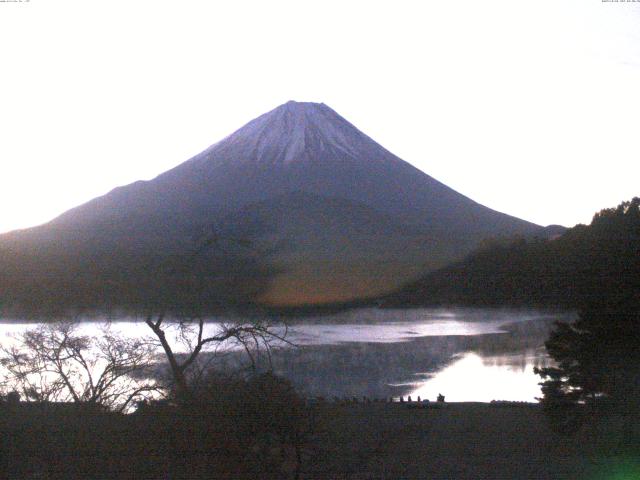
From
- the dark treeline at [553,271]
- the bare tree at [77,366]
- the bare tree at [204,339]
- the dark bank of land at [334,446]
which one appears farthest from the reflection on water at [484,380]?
the bare tree at [77,366]

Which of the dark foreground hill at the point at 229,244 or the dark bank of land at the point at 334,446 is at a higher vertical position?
the dark foreground hill at the point at 229,244

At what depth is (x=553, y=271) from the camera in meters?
5.37

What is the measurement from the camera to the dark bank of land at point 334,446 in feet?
11.6

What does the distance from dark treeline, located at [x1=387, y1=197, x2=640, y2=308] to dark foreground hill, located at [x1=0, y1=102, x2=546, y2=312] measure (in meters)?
0.35

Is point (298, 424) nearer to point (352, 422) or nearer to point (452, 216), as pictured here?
point (352, 422)

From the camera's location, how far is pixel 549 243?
5602 millimetres

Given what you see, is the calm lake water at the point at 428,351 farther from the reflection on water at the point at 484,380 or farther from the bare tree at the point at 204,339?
the bare tree at the point at 204,339

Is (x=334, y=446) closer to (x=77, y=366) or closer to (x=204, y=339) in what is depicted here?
(x=204, y=339)

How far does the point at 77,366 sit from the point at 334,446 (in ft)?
5.69

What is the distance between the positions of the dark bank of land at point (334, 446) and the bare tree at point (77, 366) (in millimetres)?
448

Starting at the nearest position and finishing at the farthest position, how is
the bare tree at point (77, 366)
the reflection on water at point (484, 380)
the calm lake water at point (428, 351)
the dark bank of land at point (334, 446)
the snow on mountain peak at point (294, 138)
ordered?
1. the dark bank of land at point (334, 446)
2. the bare tree at point (77, 366)
3. the calm lake water at point (428, 351)
4. the reflection on water at point (484, 380)
5. the snow on mountain peak at point (294, 138)

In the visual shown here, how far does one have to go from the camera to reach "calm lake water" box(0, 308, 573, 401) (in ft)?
16.6

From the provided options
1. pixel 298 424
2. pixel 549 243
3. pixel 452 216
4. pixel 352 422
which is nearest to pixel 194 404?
pixel 298 424

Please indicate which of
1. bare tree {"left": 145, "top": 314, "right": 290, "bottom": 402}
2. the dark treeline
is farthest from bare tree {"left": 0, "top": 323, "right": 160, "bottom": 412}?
the dark treeline
